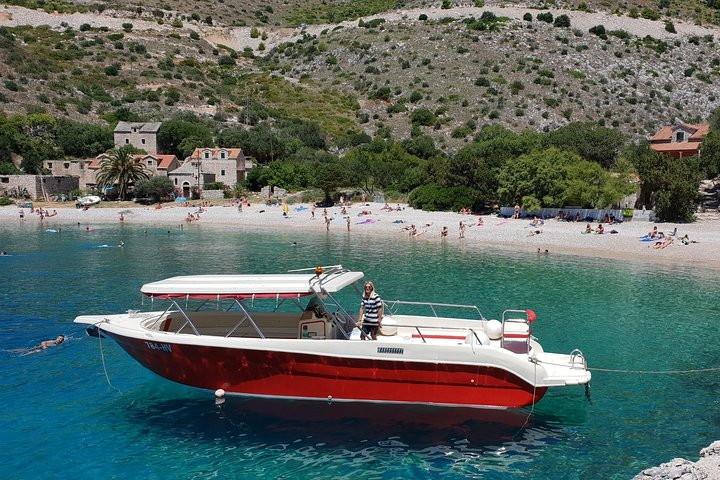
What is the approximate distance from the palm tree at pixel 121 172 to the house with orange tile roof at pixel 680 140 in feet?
200

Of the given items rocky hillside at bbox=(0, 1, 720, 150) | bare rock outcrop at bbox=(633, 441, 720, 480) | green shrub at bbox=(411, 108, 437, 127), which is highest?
rocky hillside at bbox=(0, 1, 720, 150)

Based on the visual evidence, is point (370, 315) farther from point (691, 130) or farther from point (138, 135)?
point (138, 135)

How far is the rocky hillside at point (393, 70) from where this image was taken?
110 metres

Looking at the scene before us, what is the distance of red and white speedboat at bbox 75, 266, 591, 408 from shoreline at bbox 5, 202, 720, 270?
28.9 m

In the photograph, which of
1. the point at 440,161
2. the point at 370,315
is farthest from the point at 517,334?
the point at 440,161

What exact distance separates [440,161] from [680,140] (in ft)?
91.2

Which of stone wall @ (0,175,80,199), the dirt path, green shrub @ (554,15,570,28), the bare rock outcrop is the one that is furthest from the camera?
the dirt path

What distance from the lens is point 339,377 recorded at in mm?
13805

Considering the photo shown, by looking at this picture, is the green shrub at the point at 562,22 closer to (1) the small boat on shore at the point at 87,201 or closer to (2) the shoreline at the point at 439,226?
(2) the shoreline at the point at 439,226

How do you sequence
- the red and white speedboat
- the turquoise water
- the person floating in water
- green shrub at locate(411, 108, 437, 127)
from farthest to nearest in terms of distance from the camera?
green shrub at locate(411, 108, 437, 127)
the person floating in water
the red and white speedboat
the turquoise water

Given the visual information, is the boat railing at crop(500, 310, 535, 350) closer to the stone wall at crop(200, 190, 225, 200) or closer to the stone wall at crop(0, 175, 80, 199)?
the stone wall at crop(200, 190, 225, 200)

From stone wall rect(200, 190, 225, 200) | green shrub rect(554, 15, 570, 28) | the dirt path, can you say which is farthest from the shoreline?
the dirt path

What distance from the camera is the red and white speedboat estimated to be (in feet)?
44.0

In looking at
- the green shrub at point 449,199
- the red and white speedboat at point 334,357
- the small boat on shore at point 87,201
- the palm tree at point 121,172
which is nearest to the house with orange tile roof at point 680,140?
the green shrub at point 449,199
